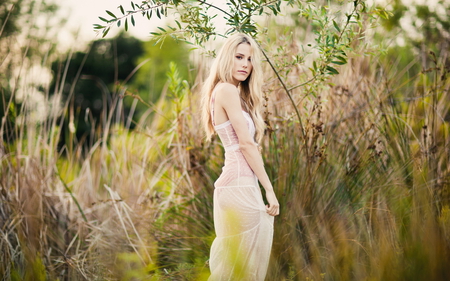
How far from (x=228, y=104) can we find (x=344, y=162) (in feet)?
4.32

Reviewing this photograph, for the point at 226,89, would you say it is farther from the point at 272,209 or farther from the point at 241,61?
the point at 272,209

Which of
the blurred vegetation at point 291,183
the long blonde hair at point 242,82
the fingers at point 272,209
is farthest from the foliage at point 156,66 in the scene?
the fingers at point 272,209

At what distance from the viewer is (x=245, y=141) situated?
239 cm

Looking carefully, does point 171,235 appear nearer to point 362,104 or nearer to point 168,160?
point 168,160

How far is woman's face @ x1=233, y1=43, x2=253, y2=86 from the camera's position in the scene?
8.37 feet

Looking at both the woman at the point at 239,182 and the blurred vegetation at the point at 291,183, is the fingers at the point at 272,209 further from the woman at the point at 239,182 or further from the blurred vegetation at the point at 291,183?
the blurred vegetation at the point at 291,183

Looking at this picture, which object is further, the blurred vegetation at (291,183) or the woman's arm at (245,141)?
the blurred vegetation at (291,183)

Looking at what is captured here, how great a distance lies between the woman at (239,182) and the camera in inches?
93.5

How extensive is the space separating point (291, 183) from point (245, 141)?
0.97 meters

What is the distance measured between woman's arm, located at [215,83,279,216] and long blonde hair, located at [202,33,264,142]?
0.58 feet

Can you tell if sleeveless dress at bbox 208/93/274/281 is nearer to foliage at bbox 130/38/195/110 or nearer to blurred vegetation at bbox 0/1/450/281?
blurred vegetation at bbox 0/1/450/281

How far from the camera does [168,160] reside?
4.30 meters

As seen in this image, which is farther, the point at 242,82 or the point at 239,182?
the point at 242,82

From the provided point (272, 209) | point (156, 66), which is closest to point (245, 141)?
point (272, 209)
